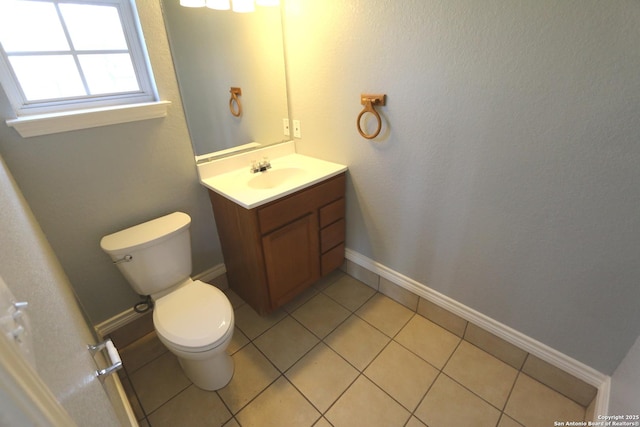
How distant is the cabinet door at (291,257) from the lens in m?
1.58

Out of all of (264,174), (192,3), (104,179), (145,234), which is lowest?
(145,234)

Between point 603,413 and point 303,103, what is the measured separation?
6.66 ft

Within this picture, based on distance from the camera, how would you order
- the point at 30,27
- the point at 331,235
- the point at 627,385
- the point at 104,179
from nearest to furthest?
the point at 627,385, the point at 30,27, the point at 104,179, the point at 331,235

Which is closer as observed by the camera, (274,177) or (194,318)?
(194,318)

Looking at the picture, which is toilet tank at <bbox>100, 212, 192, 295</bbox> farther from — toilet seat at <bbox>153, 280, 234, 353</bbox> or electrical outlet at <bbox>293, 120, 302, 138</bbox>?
electrical outlet at <bbox>293, 120, 302, 138</bbox>

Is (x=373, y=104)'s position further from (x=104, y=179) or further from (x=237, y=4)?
(x=104, y=179)

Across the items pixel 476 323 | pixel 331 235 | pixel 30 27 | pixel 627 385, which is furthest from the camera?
pixel 331 235

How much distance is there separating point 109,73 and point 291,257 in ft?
4.11

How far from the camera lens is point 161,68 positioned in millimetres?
1408

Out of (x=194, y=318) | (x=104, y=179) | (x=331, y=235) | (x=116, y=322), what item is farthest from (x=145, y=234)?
(x=331, y=235)

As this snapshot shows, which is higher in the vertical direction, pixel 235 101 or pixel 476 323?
pixel 235 101

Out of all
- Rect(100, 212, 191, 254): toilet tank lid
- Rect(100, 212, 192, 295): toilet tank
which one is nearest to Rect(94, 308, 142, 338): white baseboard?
Rect(100, 212, 192, 295): toilet tank

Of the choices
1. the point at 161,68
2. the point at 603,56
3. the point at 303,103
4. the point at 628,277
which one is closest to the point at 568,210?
the point at 628,277

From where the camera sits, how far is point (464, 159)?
1.32m
